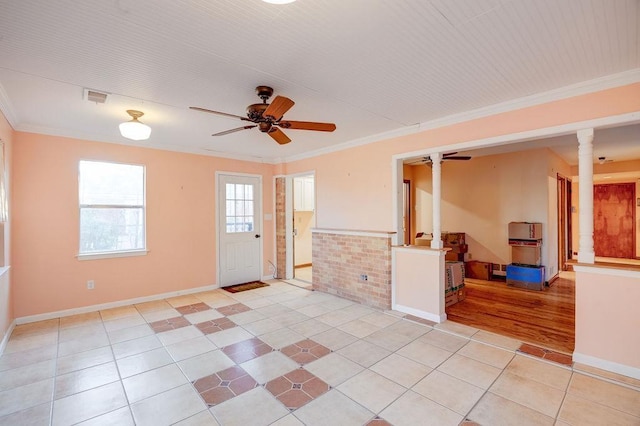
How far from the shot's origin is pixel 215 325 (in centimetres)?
376

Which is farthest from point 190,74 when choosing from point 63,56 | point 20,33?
point 20,33

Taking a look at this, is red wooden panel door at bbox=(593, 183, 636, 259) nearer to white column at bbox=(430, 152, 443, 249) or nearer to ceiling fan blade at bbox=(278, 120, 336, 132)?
white column at bbox=(430, 152, 443, 249)

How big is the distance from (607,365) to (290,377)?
277 cm

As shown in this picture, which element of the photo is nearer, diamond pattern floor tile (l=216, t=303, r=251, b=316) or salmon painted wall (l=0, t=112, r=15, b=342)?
salmon painted wall (l=0, t=112, r=15, b=342)

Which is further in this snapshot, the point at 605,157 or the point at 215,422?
the point at 605,157

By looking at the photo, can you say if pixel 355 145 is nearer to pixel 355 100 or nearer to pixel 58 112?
pixel 355 100

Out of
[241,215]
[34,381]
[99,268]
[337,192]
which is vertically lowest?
[34,381]

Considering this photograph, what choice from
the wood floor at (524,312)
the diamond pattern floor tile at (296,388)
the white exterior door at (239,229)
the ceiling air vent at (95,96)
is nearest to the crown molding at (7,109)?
the ceiling air vent at (95,96)

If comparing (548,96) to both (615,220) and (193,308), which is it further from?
(615,220)

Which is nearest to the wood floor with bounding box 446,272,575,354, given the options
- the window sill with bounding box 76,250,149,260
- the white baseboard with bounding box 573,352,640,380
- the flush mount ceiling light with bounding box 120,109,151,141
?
the white baseboard with bounding box 573,352,640,380

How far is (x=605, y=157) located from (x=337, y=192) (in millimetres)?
5987

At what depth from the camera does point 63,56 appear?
2166 mm

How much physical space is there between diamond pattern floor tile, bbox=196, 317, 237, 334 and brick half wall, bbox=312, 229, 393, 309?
6.08ft

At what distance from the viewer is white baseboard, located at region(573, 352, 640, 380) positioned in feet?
8.07
